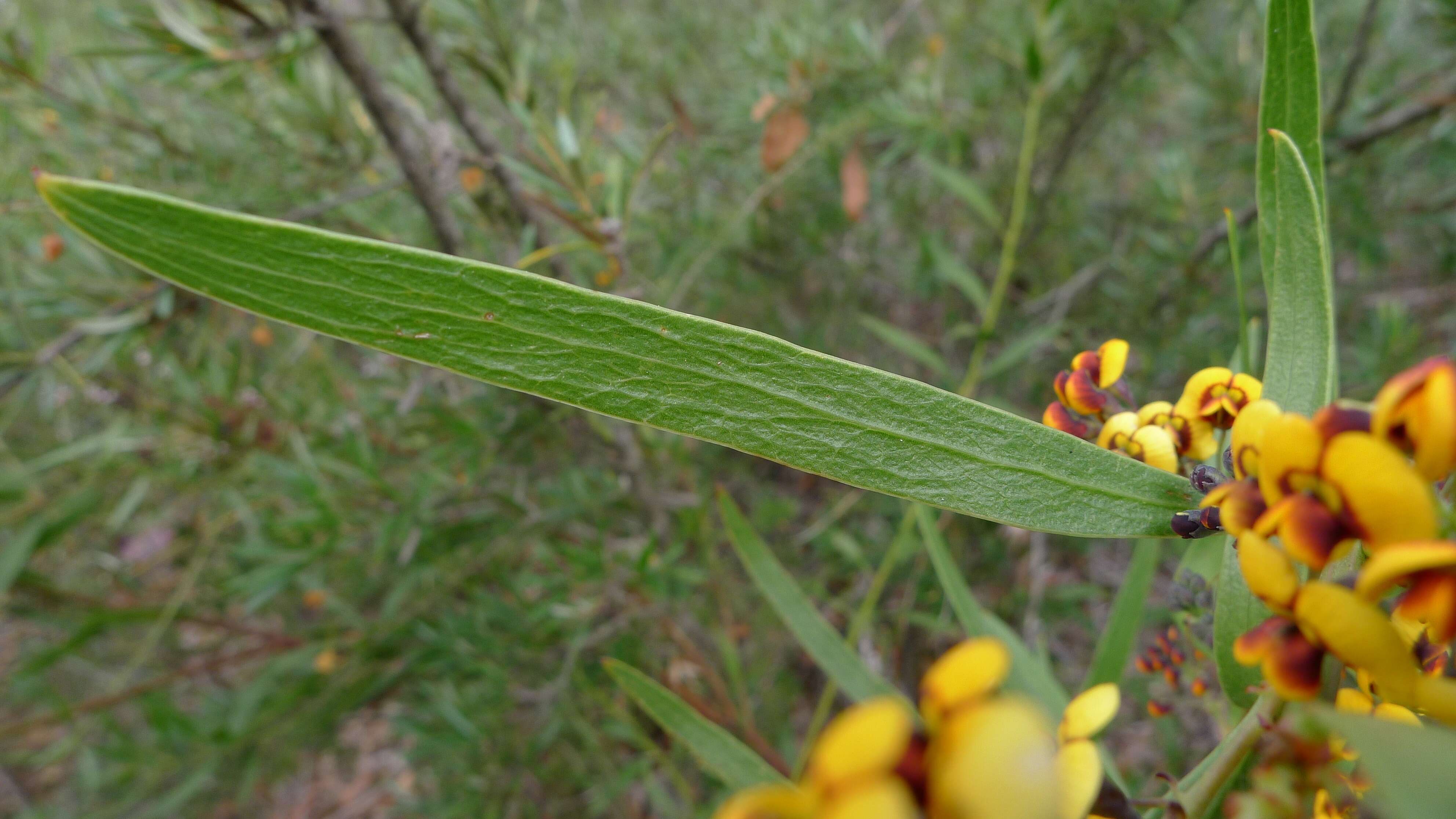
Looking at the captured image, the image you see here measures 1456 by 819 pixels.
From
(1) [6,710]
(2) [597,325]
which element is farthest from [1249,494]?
(1) [6,710]

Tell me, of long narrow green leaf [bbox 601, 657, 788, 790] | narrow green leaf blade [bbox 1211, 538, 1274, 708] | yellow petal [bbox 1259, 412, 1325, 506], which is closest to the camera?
yellow petal [bbox 1259, 412, 1325, 506]

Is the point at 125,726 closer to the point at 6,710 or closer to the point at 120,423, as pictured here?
the point at 6,710

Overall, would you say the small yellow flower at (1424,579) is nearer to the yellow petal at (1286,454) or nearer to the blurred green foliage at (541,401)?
the yellow petal at (1286,454)

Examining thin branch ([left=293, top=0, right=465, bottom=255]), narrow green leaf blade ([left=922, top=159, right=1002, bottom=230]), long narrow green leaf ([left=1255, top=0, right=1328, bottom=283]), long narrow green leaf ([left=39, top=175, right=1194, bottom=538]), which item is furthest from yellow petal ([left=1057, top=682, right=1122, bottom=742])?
narrow green leaf blade ([left=922, top=159, right=1002, bottom=230])

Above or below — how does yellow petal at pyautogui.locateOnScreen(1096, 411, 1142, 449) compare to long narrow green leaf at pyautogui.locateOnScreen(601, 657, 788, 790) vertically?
above

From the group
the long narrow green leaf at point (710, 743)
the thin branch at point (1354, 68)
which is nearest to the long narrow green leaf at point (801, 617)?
the long narrow green leaf at point (710, 743)

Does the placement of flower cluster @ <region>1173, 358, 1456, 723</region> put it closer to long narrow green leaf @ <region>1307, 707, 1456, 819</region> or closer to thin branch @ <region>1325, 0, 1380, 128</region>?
long narrow green leaf @ <region>1307, 707, 1456, 819</region>
